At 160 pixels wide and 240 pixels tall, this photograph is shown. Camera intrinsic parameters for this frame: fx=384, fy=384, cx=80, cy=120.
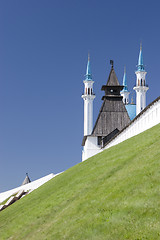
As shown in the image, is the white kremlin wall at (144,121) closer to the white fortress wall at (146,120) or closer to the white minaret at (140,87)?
the white fortress wall at (146,120)

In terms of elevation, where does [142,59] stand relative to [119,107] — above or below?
above

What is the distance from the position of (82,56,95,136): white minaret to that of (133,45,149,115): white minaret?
7.88m

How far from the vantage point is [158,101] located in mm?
25125

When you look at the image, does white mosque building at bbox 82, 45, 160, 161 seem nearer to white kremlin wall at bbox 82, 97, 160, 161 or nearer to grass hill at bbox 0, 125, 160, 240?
white kremlin wall at bbox 82, 97, 160, 161

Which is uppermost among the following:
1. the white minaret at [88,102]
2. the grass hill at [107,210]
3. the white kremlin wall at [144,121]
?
the white minaret at [88,102]

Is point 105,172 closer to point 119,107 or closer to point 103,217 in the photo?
point 103,217

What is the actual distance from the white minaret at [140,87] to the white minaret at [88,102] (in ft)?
25.9

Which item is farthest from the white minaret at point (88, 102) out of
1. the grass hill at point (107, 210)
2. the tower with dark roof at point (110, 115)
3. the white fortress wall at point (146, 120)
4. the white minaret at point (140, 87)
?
the grass hill at point (107, 210)

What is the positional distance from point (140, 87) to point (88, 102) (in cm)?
946

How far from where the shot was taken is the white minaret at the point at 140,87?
66000 mm

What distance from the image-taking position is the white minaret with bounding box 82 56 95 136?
65.7 metres

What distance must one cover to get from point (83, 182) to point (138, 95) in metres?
50.6

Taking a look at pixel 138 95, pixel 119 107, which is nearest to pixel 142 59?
pixel 138 95

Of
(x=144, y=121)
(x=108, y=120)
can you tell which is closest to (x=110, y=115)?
(x=108, y=120)
